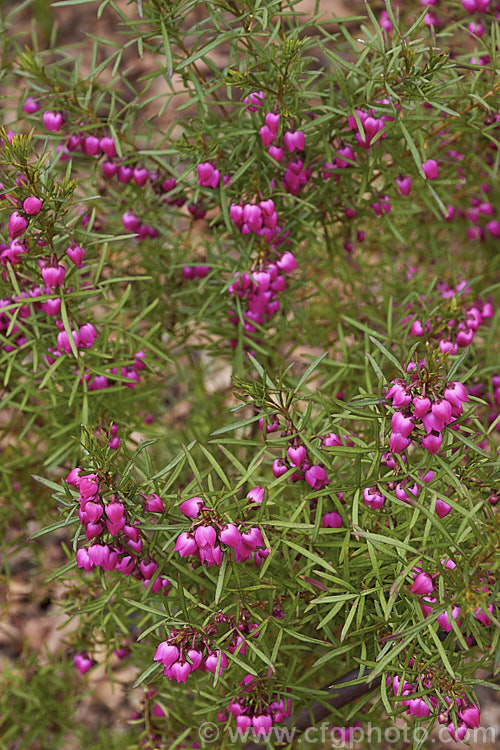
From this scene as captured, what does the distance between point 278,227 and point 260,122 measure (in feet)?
0.88

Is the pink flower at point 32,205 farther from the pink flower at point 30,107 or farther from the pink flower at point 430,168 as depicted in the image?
the pink flower at point 430,168

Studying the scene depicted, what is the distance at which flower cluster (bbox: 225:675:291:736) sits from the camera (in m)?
1.27

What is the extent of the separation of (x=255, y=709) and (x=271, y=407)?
580mm

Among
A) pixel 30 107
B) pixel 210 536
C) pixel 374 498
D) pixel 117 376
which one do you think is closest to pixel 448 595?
pixel 374 498

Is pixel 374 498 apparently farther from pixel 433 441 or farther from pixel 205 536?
pixel 205 536

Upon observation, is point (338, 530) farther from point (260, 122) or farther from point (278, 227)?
point (260, 122)

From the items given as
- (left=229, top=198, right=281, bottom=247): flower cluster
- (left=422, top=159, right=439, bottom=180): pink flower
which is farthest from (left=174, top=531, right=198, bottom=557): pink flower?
(left=422, top=159, right=439, bottom=180): pink flower

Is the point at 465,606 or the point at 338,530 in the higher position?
the point at 465,606

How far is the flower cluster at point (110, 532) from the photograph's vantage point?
3.61ft

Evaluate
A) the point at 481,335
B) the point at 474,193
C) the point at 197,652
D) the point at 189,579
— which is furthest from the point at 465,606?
the point at 474,193

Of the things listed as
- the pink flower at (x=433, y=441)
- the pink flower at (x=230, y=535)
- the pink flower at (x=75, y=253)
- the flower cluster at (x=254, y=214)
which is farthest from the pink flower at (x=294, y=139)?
the pink flower at (x=230, y=535)

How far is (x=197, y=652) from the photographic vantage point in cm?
113

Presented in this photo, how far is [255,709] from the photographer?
1.31 meters

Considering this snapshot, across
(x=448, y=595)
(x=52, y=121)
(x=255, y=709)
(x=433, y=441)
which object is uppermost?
(x=52, y=121)
